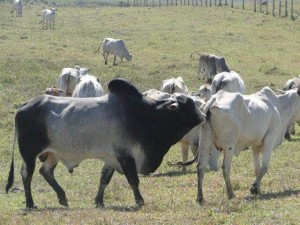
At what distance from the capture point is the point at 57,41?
132 ft

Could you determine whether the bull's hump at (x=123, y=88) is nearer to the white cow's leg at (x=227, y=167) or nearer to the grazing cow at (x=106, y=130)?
the grazing cow at (x=106, y=130)

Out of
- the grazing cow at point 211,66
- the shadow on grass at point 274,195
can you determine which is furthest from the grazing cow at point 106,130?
the grazing cow at point 211,66

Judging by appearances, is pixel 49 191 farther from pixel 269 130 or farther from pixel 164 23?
pixel 164 23

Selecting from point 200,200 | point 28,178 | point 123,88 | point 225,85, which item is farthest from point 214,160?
point 225,85

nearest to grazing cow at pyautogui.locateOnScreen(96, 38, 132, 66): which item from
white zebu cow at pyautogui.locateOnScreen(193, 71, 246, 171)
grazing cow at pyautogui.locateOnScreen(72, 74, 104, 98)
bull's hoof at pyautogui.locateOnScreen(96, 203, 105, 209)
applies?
white zebu cow at pyautogui.locateOnScreen(193, 71, 246, 171)

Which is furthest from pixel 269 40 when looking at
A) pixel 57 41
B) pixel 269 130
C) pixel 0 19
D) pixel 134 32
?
pixel 269 130

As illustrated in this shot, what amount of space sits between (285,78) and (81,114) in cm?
2127

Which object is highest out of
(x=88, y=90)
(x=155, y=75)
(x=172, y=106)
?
(x=172, y=106)

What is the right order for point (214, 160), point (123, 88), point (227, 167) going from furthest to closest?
point (214, 160)
point (227, 167)
point (123, 88)

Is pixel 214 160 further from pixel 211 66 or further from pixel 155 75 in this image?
pixel 211 66

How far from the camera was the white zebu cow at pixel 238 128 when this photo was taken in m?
11.6

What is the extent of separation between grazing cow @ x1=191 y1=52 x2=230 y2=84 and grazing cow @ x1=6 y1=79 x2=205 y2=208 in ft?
64.9

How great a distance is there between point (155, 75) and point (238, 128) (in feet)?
62.9

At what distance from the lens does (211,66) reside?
32.2 m
